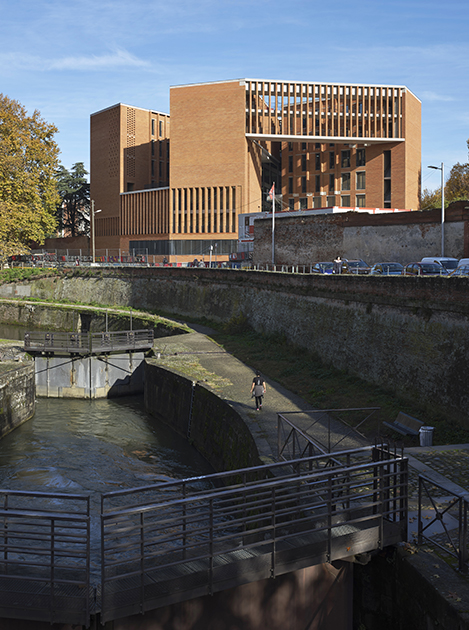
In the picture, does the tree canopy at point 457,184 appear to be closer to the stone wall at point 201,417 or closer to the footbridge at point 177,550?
the stone wall at point 201,417

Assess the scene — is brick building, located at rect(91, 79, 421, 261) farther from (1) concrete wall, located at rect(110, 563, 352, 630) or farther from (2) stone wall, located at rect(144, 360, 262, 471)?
(1) concrete wall, located at rect(110, 563, 352, 630)

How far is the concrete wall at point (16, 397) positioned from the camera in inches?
910

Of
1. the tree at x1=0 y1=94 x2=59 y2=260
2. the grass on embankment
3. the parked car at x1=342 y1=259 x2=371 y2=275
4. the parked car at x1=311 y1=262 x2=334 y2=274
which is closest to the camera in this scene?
the grass on embankment

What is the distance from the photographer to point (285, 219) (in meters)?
45.4

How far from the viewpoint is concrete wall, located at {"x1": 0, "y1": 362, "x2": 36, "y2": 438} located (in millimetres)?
23109

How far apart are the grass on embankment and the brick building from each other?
32.6 m

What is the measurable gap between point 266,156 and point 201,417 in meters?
54.2

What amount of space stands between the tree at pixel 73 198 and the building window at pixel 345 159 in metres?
40.6

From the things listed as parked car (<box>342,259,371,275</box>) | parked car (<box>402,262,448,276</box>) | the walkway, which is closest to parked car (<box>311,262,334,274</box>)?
parked car (<box>342,259,371,275</box>)

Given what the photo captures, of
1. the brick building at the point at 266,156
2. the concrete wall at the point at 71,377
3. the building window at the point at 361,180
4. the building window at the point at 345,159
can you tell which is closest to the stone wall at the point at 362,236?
the brick building at the point at 266,156

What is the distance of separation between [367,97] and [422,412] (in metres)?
50.7

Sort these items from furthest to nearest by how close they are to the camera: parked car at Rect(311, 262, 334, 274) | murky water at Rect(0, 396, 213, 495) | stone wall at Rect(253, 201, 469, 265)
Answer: parked car at Rect(311, 262, 334, 274) < stone wall at Rect(253, 201, 469, 265) < murky water at Rect(0, 396, 213, 495)

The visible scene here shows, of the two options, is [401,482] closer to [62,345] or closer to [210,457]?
[210,457]

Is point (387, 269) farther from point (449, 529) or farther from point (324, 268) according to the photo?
point (449, 529)
